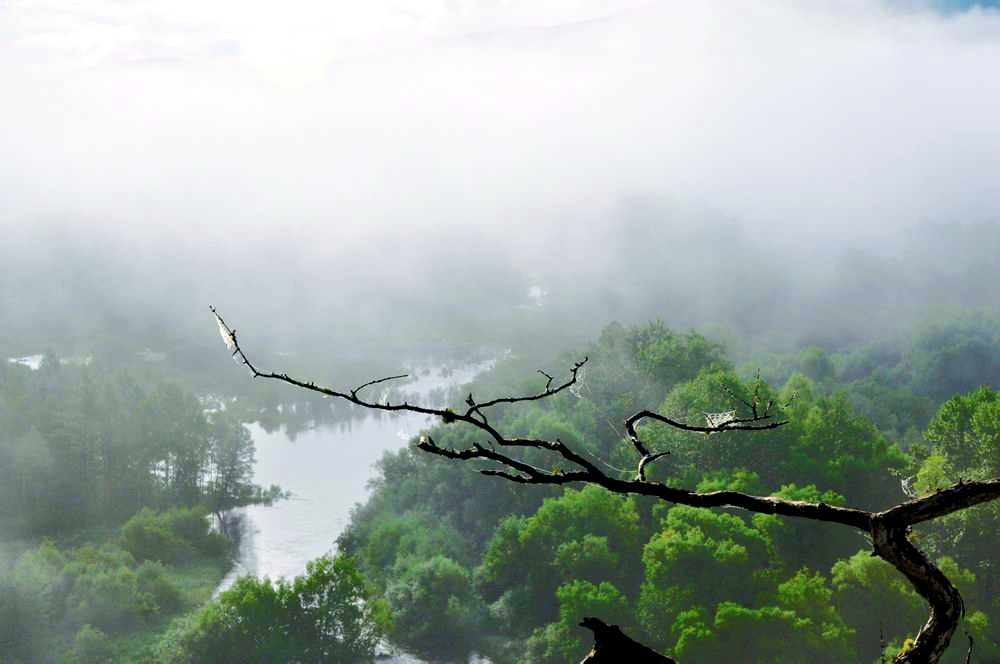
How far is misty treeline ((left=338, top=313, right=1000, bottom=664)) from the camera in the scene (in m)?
27.5

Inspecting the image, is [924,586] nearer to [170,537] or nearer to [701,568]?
[701,568]

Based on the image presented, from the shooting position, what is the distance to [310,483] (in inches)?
2157

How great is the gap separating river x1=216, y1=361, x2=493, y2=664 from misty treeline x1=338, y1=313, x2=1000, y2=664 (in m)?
2.42

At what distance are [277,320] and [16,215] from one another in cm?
5807

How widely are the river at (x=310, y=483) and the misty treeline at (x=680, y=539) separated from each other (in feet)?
7.92

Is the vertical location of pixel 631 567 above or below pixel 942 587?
below

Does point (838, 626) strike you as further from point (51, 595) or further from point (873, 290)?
point (873, 290)

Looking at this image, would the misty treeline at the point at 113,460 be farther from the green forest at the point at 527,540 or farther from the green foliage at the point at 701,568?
the green foliage at the point at 701,568

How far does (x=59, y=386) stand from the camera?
225 ft

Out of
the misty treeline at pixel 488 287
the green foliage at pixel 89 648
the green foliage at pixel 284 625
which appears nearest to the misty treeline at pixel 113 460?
the green foliage at pixel 89 648

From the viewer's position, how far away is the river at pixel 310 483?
4384 centimetres

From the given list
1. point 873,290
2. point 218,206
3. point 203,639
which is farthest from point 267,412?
point 218,206

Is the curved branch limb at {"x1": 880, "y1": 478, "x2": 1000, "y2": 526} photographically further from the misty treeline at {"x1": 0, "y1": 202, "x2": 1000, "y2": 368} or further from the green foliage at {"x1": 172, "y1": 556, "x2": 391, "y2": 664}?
the misty treeline at {"x1": 0, "y1": 202, "x2": 1000, "y2": 368}

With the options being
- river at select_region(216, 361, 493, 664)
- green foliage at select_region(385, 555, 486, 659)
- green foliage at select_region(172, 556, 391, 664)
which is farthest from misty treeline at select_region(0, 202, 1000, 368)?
green foliage at select_region(172, 556, 391, 664)
